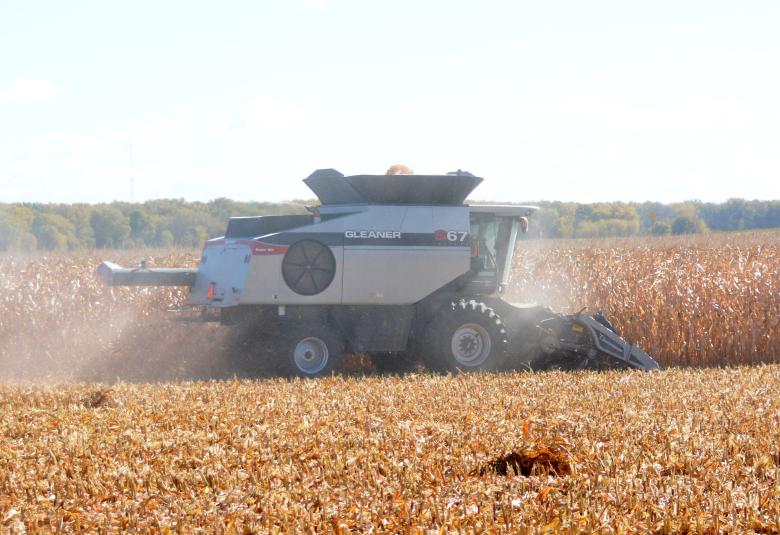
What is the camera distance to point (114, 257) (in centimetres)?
1927

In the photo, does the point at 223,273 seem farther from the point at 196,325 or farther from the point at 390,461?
the point at 390,461

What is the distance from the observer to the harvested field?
4.65 meters

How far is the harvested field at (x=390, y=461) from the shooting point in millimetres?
4648

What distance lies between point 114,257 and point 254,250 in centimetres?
942

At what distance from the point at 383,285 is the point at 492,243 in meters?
1.64

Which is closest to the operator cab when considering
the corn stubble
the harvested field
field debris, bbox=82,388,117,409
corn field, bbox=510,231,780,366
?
the corn stubble

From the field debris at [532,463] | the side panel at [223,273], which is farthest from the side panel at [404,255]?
the field debris at [532,463]

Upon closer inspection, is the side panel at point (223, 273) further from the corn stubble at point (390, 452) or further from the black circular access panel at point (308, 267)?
the corn stubble at point (390, 452)

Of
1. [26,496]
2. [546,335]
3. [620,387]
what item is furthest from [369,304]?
[26,496]

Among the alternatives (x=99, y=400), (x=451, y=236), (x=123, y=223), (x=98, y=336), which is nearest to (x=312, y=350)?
(x=451, y=236)

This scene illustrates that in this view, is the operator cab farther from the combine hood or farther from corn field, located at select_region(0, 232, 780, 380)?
corn field, located at select_region(0, 232, 780, 380)

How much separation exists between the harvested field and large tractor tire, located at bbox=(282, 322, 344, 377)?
2.14 m

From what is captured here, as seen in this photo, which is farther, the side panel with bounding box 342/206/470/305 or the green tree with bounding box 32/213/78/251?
the green tree with bounding box 32/213/78/251

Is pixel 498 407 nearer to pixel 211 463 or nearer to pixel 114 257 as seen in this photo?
pixel 211 463
